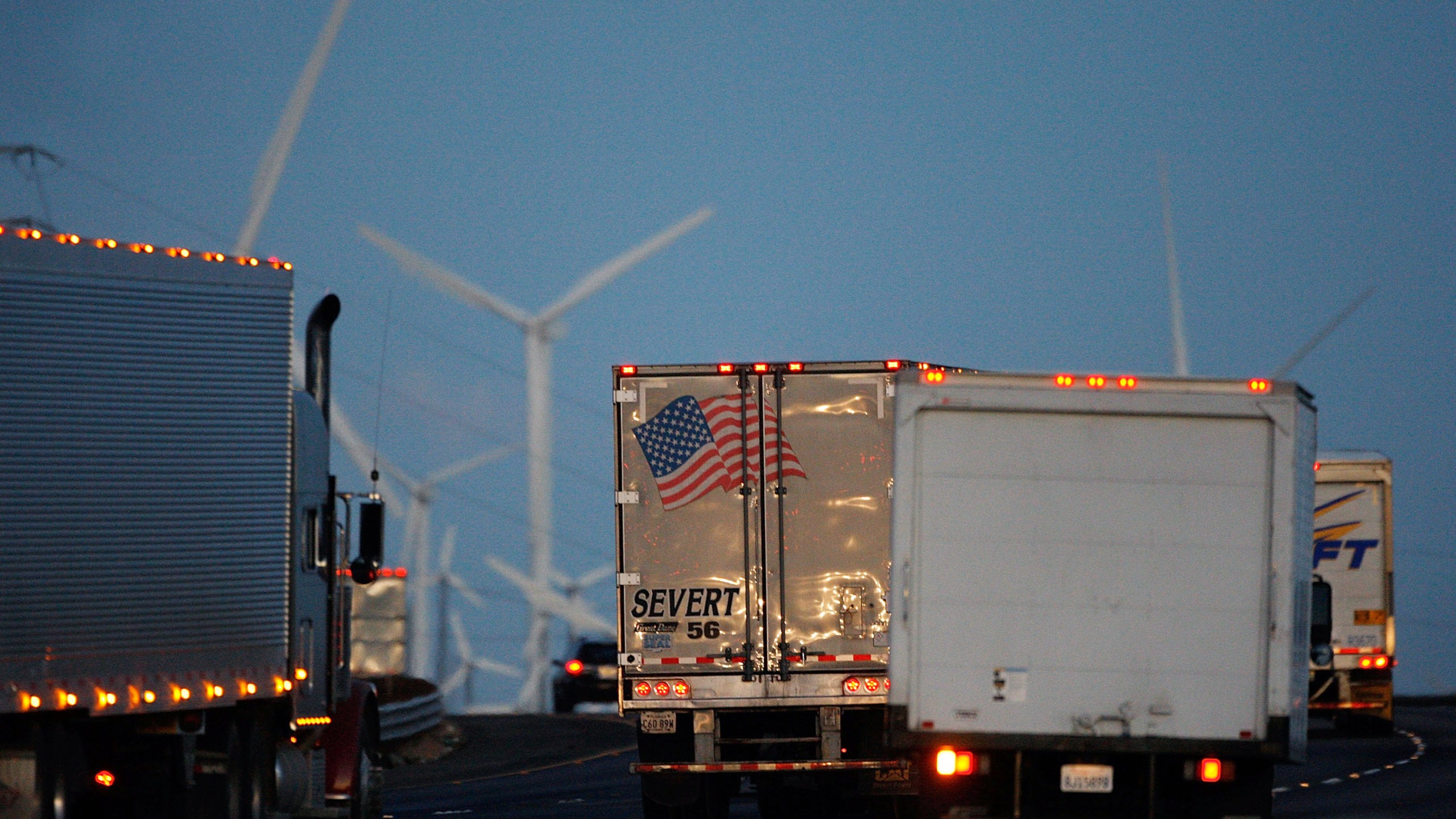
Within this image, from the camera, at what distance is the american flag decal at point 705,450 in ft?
52.5

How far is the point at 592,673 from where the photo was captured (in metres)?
37.5

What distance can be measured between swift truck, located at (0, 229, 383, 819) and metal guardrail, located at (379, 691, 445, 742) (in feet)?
37.5

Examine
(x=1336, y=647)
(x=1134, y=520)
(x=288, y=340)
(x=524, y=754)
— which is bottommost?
(x=524, y=754)

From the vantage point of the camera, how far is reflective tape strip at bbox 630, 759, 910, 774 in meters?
16.0

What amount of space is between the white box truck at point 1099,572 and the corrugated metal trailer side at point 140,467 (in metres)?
3.87

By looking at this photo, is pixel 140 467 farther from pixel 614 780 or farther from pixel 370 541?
pixel 614 780

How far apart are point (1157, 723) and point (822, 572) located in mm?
4251

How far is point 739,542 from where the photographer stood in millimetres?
16016

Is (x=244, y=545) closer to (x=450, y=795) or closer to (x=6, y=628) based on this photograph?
(x=6, y=628)

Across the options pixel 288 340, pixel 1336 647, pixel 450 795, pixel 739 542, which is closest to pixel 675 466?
pixel 739 542

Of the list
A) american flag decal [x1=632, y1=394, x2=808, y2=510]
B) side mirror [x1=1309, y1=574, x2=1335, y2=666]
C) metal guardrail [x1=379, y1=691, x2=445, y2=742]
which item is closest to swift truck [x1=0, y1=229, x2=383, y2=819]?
american flag decal [x1=632, y1=394, x2=808, y2=510]

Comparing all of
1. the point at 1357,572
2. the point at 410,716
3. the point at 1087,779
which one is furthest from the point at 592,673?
the point at 1087,779

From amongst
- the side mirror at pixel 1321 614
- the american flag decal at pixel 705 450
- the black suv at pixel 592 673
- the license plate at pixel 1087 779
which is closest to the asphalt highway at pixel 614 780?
the side mirror at pixel 1321 614

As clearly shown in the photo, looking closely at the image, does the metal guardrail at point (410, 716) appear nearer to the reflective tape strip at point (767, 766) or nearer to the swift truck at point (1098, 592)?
the reflective tape strip at point (767, 766)
